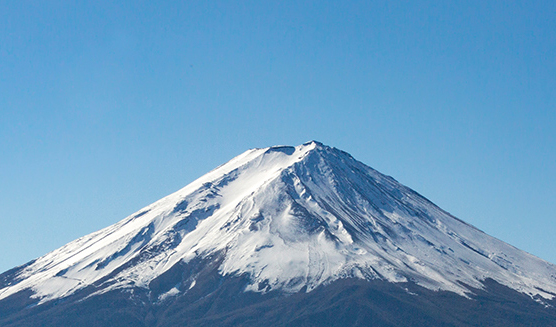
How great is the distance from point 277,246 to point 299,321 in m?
27.8

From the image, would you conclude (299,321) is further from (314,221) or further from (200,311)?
(314,221)

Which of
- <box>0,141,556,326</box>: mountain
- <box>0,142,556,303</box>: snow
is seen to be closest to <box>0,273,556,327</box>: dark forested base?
<box>0,141,556,326</box>: mountain

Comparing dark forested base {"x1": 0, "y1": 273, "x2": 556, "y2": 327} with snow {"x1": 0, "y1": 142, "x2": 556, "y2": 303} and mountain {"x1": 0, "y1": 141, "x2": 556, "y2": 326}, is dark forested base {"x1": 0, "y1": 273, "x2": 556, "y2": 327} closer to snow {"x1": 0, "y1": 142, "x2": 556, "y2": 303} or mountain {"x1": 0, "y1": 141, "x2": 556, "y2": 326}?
mountain {"x1": 0, "y1": 141, "x2": 556, "y2": 326}

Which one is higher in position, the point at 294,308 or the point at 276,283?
the point at 276,283

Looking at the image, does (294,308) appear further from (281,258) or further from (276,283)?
(281,258)

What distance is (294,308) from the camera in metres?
161

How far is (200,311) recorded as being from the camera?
166 meters

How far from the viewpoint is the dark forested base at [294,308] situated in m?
158

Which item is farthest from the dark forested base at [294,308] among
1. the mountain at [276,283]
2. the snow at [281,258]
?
the snow at [281,258]

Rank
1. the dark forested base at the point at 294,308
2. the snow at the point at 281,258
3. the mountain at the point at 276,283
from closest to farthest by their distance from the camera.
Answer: the dark forested base at the point at 294,308, the mountain at the point at 276,283, the snow at the point at 281,258

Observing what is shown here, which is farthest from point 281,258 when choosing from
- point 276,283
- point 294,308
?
point 294,308

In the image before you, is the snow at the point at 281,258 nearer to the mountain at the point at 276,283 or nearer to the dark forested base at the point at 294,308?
the mountain at the point at 276,283

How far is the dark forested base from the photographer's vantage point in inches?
6235

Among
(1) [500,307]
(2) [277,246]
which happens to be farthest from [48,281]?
(1) [500,307]
